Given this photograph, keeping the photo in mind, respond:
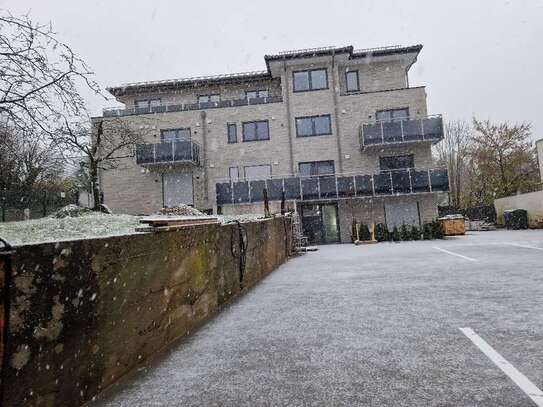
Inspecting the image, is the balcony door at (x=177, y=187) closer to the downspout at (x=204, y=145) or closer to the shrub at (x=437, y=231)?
the downspout at (x=204, y=145)

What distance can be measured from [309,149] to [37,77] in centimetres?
1790

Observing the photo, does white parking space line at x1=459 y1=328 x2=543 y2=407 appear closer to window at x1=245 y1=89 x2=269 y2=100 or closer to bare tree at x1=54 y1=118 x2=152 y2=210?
bare tree at x1=54 y1=118 x2=152 y2=210

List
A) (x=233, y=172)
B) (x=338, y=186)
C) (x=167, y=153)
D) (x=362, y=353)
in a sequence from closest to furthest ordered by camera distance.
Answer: (x=362, y=353), (x=338, y=186), (x=167, y=153), (x=233, y=172)

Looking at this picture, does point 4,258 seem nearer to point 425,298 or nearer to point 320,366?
point 320,366

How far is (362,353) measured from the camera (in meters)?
3.62

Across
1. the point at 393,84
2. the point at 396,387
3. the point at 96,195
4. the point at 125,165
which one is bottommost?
the point at 396,387

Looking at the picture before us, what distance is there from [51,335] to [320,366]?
6.80 ft

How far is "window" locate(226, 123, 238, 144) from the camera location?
25984 mm

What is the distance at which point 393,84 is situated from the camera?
2666cm

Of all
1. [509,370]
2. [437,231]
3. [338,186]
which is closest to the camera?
[509,370]

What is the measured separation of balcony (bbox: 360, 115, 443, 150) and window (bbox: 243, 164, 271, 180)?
252 inches

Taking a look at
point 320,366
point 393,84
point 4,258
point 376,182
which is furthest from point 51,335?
point 393,84

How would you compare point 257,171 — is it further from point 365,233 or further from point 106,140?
point 106,140

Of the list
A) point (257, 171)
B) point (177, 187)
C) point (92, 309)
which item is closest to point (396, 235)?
point (257, 171)
